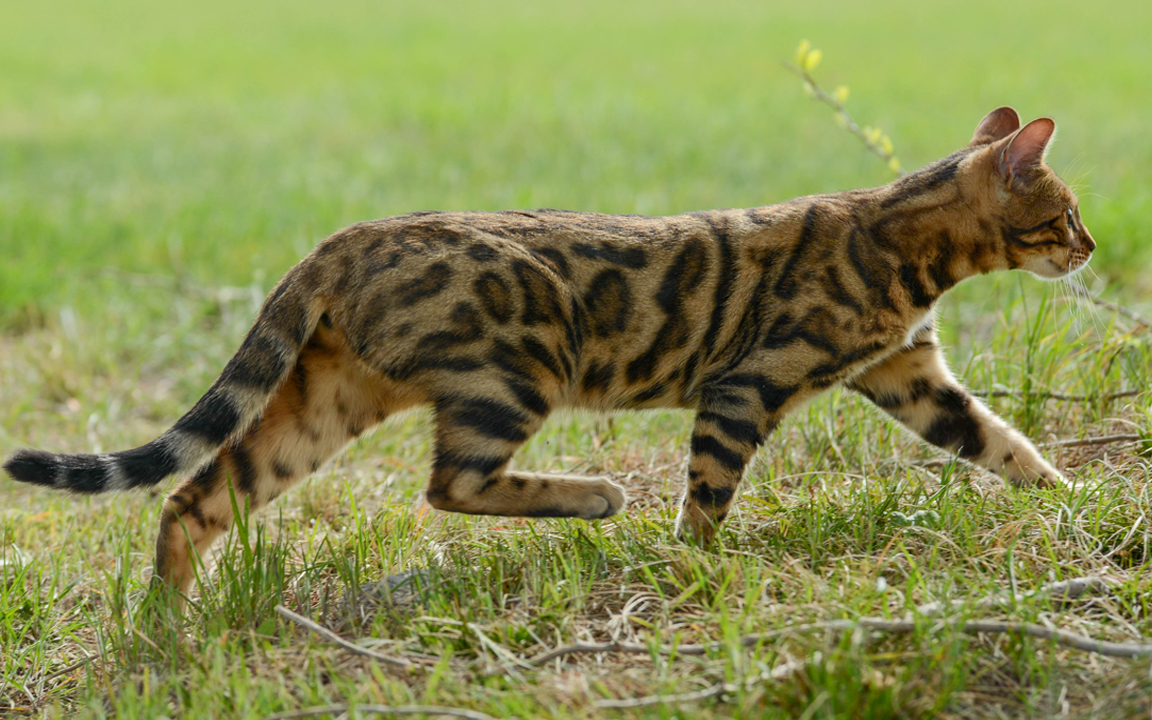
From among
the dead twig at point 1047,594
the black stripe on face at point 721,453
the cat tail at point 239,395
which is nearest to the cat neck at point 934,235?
the black stripe on face at point 721,453

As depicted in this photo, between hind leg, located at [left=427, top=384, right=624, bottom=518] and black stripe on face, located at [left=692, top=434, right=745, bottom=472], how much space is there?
359 millimetres

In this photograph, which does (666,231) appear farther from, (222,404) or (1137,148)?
(1137,148)

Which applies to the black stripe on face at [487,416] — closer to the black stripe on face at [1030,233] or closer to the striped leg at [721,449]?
the striped leg at [721,449]

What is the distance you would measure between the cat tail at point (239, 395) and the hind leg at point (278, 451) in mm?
179

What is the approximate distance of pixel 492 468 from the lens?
3.32 meters

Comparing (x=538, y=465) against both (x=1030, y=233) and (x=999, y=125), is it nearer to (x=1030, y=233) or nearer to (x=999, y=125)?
(x=1030, y=233)

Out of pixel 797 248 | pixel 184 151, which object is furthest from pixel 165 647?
pixel 184 151

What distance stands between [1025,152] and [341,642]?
253cm

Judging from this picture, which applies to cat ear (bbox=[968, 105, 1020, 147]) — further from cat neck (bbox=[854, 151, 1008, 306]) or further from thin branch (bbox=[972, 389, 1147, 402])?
thin branch (bbox=[972, 389, 1147, 402])

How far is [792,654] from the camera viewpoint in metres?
2.51

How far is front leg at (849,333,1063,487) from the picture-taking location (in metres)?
3.79

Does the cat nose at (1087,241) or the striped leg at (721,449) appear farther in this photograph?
the cat nose at (1087,241)

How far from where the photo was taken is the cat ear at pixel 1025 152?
11.3 feet

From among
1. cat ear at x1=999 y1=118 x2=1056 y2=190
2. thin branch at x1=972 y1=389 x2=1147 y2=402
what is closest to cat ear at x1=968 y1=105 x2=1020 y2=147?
cat ear at x1=999 y1=118 x2=1056 y2=190
